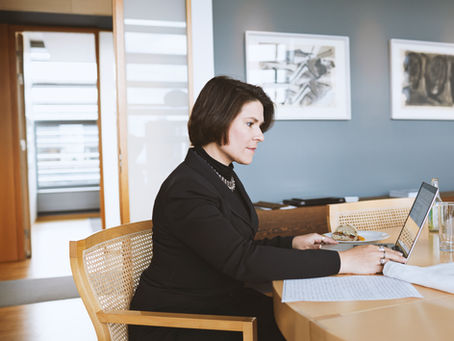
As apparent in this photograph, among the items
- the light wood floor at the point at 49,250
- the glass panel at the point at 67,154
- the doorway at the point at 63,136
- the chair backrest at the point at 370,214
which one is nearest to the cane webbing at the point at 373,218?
the chair backrest at the point at 370,214

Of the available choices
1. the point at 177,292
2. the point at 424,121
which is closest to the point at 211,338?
the point at 177,292

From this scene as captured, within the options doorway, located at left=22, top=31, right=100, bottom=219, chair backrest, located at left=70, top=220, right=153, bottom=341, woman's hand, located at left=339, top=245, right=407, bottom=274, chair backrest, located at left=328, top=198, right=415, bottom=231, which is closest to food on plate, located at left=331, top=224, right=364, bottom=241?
woman's hand, located at left=339, top=245, right=407, bottom=274

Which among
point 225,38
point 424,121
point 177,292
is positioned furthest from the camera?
point 424,121

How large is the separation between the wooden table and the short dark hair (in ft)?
2.18

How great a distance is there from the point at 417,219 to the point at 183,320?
0.79 meters

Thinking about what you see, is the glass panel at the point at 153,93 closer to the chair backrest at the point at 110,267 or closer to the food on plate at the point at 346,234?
the chair backrest at the point at 110,267

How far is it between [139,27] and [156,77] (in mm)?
400

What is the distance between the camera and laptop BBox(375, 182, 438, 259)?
1.20 meters

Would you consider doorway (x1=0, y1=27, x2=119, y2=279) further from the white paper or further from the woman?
the white paper

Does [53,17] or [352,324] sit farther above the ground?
[53,17]

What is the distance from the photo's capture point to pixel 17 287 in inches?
137

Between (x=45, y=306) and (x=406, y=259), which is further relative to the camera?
(x=45, y=306)

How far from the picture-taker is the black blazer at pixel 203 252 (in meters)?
1.13

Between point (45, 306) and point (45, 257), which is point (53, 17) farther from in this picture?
point (45, 306)
